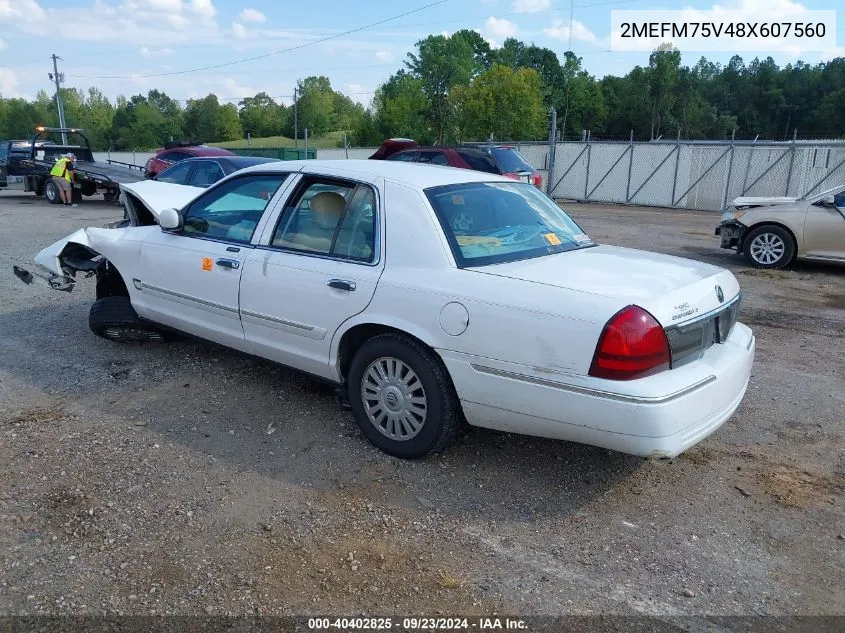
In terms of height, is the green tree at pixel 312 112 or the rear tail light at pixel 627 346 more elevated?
the green tree at pixel 312 112

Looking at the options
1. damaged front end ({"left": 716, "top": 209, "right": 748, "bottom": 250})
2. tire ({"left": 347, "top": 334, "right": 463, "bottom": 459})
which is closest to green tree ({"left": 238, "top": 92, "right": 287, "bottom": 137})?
damaged front end ({"left": 716, "top": 209, "right": 748, "bottom": 250})

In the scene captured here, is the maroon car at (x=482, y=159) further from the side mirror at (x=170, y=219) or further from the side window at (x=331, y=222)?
the side window at (x=331, y=222)

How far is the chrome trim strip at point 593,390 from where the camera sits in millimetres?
2977

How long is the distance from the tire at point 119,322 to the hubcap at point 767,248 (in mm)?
8542

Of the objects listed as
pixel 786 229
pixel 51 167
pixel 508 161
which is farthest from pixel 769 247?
pixel 51 167

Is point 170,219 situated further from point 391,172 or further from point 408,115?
point 408,115

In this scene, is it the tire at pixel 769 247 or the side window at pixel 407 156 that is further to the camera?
the side window at pixel 407 156

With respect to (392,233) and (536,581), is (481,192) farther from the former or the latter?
(536,581)

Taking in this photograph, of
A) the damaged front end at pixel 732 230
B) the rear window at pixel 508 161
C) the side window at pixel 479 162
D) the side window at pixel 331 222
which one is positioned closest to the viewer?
the side window at pixel 331 222

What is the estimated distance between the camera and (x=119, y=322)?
5.36 m

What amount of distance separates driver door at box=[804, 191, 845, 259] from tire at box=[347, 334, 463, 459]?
8229 mm

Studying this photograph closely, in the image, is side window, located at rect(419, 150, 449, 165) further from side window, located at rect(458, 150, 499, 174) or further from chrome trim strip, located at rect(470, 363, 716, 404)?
chrome trim strip, located at rect(470, 363, 716, 404)

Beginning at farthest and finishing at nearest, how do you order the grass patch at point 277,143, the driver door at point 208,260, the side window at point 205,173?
the grass patch at point 277,143 < the side window at point 205,173 < the driver door at point 208,260

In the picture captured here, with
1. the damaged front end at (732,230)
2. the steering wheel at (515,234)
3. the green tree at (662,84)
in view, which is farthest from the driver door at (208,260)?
the green tree at (662,84)
